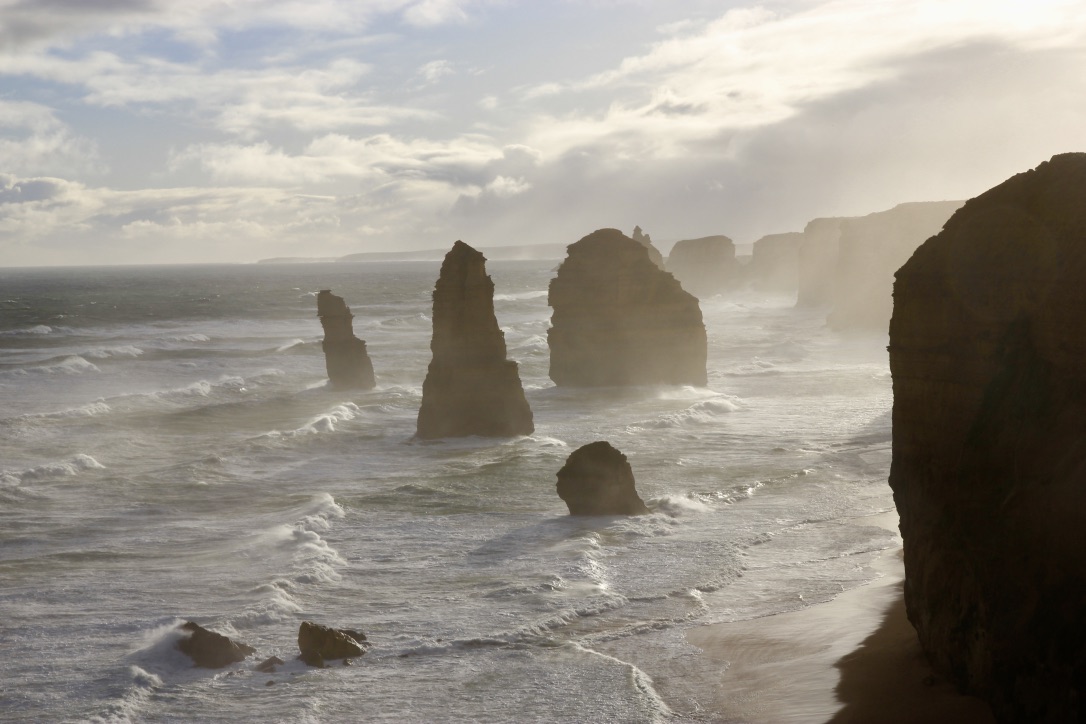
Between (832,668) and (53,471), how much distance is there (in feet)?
89.4

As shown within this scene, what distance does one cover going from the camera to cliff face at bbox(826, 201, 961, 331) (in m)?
87.5

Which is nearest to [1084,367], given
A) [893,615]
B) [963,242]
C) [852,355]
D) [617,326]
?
[963,242]

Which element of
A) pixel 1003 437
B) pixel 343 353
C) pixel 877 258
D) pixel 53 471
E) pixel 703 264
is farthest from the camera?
pixel 703 264

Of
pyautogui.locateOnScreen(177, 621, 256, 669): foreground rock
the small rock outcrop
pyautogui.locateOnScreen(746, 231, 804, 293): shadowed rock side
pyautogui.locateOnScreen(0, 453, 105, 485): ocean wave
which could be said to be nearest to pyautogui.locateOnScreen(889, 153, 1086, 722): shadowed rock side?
pyautogui.locateOnScreen(177, 621, 256, 669): foreground rock

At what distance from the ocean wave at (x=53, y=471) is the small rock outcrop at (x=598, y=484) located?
17213 mm

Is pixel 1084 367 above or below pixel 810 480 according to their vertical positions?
above

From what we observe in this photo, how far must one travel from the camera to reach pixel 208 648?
61.0 ft

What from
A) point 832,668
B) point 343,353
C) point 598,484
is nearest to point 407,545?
point 598,484

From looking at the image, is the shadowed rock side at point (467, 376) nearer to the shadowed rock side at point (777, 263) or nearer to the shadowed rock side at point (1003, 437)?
the shadowed rock side at point (1003, 437)

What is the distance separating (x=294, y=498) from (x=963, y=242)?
21763 mm

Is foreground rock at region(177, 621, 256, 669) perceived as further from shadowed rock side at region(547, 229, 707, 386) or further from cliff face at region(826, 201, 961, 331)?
cliff face at region(826, 201, 961, 331)

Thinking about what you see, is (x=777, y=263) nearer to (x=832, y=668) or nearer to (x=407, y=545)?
(x=407, y=545)

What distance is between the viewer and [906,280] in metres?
15.4

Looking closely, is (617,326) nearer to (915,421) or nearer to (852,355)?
(852,355)
